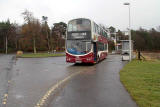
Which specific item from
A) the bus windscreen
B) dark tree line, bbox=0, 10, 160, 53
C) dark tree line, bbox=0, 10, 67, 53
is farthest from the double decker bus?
dark tree line, bbox=0, 10, 160, 53

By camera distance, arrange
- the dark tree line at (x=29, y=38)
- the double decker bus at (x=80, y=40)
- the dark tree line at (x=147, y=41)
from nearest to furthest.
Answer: the double decker bus at (x=80, y=40) < the dark tree line at (x=29, y=38) < the dark tree line at (x=147, y=41)

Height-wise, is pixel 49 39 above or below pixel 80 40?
above

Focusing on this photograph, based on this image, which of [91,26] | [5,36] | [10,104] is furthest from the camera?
[5,36]

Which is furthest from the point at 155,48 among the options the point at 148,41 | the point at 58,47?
the point at 58,47

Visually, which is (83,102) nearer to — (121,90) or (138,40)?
(121,90)

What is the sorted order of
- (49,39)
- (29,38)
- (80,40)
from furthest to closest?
(49,39) < (29,38) < (80,40)

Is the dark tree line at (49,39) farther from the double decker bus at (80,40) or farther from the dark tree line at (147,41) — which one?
the double decker bus at (80,40)

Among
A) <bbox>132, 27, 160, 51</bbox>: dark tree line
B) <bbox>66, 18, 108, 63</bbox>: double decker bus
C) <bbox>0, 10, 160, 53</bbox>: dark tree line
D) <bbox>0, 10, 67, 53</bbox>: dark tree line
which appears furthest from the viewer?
<bbox>132, 27, 160, 51</bbox>: dark tree line

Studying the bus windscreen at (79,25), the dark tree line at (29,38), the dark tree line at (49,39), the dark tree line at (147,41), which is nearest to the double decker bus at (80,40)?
the bus windscreen at (79,25)

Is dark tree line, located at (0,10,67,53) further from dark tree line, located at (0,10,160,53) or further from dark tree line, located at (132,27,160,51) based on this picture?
dark tree line, located at (132,27,160,51)

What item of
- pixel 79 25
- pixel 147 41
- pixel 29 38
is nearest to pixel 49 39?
pixel 29 38

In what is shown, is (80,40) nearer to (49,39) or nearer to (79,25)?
(79,25)

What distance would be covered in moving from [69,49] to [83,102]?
37.4 feet

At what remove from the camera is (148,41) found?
73250 mm
